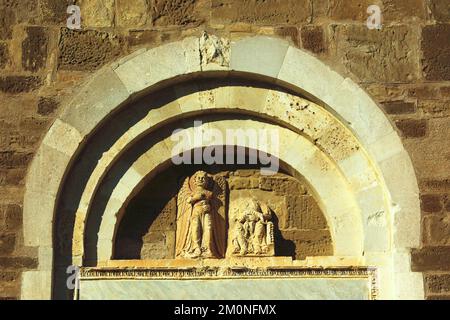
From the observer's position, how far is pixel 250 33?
929 cm

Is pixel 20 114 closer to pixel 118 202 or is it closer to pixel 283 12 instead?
pixel 118 202

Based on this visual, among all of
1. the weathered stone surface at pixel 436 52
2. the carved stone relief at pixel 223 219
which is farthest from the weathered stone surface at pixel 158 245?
the weathered stone surface at pixel 436 52

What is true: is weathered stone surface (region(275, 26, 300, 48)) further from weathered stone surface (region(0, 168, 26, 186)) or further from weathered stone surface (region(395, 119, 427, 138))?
weathered stone surface (region(0, 168, 26, 186))

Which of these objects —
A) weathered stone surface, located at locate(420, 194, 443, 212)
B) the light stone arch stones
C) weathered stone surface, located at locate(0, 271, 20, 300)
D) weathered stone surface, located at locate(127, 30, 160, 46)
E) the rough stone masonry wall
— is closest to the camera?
weathered stone surface, located at locate(0, 271, 20, 300)

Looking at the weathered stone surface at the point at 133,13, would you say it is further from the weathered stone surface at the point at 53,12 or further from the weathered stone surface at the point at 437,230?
the weathered stone surface at the point at 437,230

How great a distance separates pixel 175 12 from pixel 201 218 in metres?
1.73

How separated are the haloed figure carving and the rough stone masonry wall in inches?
48.9

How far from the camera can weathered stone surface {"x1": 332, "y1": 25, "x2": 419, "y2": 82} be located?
9.21 meters

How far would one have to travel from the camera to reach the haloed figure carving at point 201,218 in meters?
9.19

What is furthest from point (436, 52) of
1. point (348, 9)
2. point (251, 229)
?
point (251, 229)

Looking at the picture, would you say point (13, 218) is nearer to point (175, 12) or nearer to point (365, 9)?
point (175, 12)

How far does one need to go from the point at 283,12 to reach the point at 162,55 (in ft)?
3.54

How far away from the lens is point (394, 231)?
29.1ft

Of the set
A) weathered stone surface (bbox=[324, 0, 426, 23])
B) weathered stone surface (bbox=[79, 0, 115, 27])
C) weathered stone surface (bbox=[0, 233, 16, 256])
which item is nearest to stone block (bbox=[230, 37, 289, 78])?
weathered stone surface (bbox=[324, 0, 426, 23])
